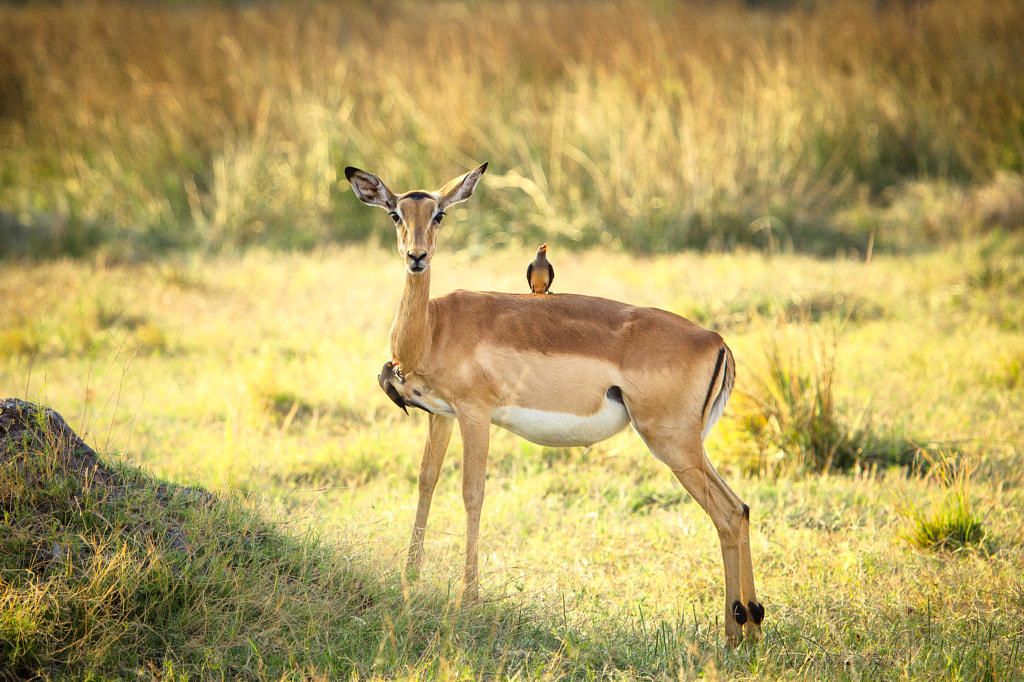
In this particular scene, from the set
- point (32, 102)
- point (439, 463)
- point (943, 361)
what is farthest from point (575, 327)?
point (32, 102)

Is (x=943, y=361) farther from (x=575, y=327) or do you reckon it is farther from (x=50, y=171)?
(x=50, y=171)

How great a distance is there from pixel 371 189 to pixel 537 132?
24.1 feet

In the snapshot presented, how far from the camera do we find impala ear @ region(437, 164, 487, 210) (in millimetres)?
3756

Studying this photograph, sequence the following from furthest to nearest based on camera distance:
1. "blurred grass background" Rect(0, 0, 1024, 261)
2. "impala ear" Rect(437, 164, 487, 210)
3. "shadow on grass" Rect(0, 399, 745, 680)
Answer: "blurred grass background" Rect(0, 0, 1024, 261)
"impala ear" Rect(437, 164, 487, 210)
"shadow on grass" Rect(0, 399, 745, 680)

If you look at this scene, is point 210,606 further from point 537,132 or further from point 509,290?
point 537,132

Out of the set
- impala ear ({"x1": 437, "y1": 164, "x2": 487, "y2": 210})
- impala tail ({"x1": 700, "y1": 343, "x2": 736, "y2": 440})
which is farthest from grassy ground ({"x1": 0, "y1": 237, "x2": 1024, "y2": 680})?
impala ear ({"x1": 437, "y1": 164, "x2": 487, "y2": 210})

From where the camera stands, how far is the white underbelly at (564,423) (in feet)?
11.9

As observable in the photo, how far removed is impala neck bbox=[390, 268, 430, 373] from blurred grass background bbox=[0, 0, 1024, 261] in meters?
6.17

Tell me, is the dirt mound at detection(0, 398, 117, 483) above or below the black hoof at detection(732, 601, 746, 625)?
above

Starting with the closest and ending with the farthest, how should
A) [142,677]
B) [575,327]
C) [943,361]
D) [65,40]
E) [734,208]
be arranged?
1. [142,677]
2. [575,327]
3. [943,361]
4. [734,208]
5. [65,40]

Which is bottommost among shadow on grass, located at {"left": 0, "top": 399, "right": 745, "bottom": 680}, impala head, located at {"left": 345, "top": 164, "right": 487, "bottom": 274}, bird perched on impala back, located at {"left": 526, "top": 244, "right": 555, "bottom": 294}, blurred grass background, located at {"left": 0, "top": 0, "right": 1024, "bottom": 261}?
shadow on grass, located at {"left": 0, "top": 399, "right": 745, "bottom": 680}

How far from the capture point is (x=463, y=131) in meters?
10.9

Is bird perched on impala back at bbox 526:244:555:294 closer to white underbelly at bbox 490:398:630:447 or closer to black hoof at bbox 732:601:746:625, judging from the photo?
white underbelly at bbox 490:398:630:447

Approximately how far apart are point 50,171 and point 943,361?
1051cm
